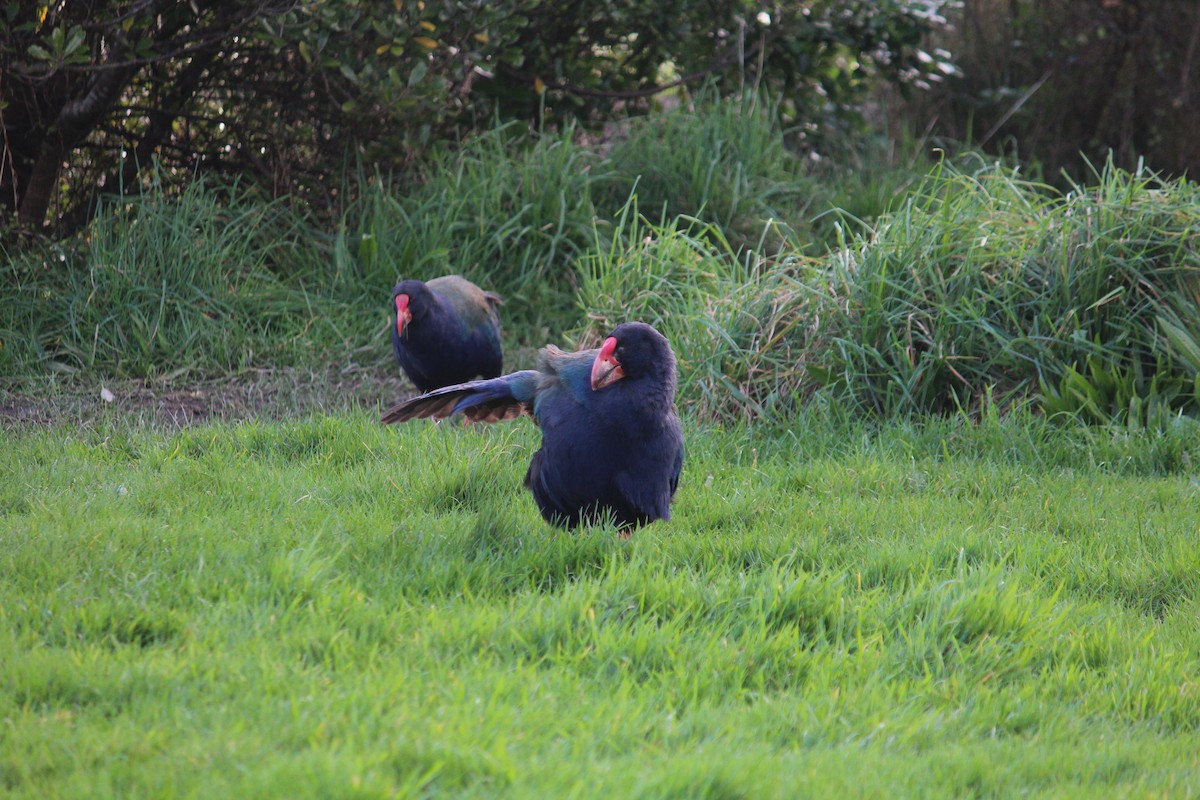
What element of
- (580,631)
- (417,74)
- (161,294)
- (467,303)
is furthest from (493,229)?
(580,631)

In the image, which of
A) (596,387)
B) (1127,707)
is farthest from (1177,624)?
(596,387)

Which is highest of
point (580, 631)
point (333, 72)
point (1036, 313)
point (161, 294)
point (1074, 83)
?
point (333, 72)

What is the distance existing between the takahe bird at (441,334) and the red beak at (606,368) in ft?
6.75

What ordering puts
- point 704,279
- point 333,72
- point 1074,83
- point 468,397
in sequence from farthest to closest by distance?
point 1074,83 < point 333,72 < point 704,279 < point 468,397

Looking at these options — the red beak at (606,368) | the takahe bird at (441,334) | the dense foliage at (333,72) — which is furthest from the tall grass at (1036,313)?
the dense foliage at (333,72)

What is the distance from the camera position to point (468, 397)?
13.2 ft

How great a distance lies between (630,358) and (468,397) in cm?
67

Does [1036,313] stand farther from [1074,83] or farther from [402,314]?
[1074,83]

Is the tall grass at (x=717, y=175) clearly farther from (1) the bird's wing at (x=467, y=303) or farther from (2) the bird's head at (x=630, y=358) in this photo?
(2) the bird's head at (x=630, y=358)

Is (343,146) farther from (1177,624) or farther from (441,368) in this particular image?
(1177,624)

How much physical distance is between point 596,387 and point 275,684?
1.43 metres

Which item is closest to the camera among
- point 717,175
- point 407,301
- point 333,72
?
point 407,301

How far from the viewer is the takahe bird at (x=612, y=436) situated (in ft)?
11.8

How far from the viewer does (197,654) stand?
2.77 metres
